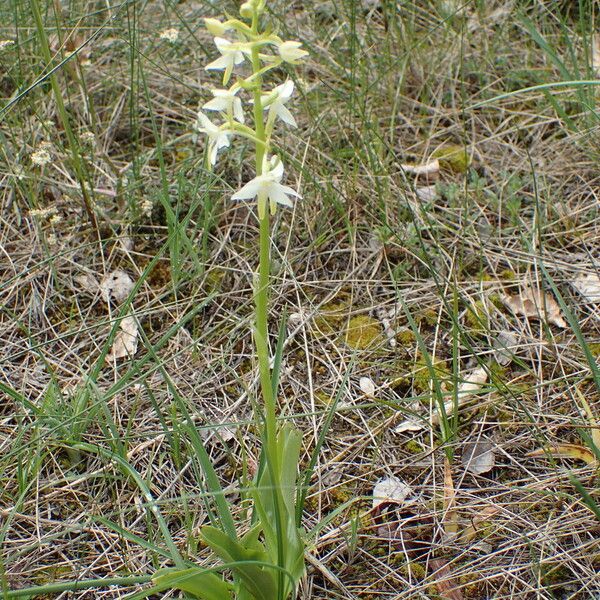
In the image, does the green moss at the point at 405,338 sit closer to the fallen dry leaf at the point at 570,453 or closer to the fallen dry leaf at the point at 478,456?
the fallen dry leaf at the point at 478,456

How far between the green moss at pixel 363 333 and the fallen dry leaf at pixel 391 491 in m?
0.56

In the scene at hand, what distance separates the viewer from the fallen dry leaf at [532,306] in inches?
104

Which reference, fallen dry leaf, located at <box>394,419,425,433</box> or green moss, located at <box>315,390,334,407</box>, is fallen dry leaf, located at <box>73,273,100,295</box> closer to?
green moss, located at <box>315,390,334,407</box>

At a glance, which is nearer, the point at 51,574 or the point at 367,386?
the point at 51,574

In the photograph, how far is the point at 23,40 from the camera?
10.9 feet

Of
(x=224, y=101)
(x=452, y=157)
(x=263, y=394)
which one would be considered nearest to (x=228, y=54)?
(x=224, y=101)

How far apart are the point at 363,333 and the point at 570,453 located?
0.82 metres

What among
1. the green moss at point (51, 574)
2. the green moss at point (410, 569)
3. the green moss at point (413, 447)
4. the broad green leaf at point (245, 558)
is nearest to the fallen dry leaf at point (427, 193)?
the green moss at point (413, 447)

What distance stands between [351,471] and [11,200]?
6.05 feet

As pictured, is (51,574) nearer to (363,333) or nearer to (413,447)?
(413,447)

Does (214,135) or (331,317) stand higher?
(214,135)

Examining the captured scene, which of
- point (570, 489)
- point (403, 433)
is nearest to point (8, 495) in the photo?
point (403, 433)

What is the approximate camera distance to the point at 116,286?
2.82 meters

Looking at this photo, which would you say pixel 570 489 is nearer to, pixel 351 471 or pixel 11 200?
pixel 351 471
